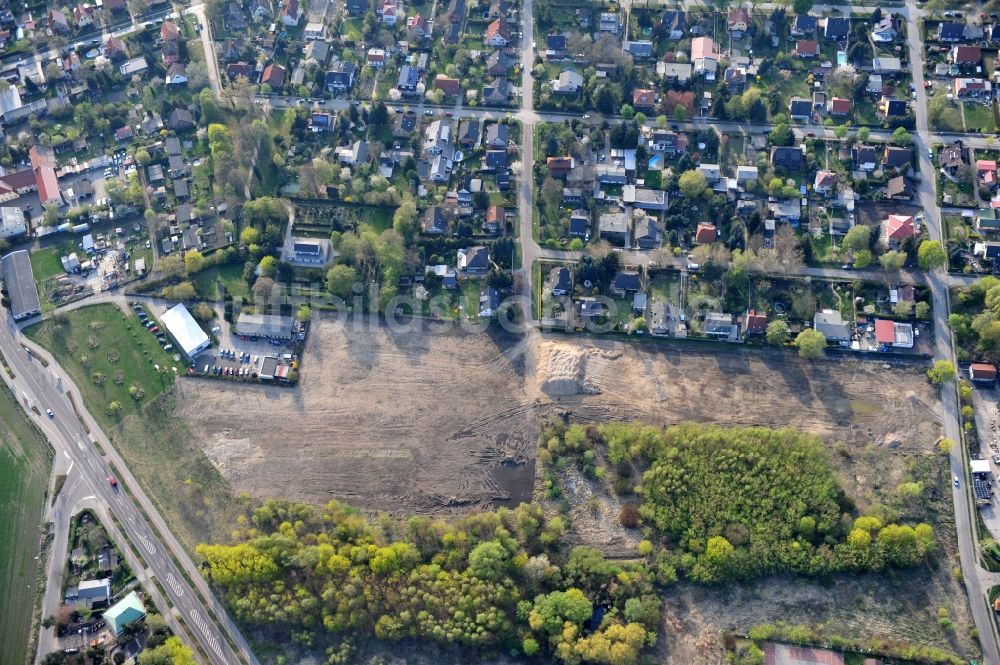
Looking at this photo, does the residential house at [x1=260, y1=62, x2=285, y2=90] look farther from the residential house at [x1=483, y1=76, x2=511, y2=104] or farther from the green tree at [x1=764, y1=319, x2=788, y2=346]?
the green tree at [x1=764, y1=319, x2=788, y2=346]

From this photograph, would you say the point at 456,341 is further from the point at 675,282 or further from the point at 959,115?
the point at 959,115

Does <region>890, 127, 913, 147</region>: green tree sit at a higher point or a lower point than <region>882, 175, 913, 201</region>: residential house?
higher

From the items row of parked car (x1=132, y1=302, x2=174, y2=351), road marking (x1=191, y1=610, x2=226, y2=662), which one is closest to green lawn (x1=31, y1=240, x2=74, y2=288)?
row of parked car (x1=132, y1=302, x2=174, y2=351)

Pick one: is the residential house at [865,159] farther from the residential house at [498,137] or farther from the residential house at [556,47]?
the residential house at [498,137]

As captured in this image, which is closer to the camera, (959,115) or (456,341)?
(456,341)

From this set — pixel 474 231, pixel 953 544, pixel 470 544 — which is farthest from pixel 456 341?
pixel 953 544

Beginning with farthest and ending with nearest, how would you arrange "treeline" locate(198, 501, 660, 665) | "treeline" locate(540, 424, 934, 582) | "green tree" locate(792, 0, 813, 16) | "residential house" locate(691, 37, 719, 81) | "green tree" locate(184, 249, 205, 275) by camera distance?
"green tree" locate(792, 0, 813, 16) < "residential house" locate(691, 37, 719, 81) < "green tree" locate(184, 249, 205, 275) < "treeline" locate(540, 424, 934, 582) < "treeline" locate(198, 501, 660, 665)

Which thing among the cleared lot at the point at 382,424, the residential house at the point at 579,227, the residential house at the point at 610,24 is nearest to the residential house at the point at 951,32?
the residential house at the point at 610,24
